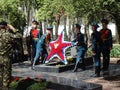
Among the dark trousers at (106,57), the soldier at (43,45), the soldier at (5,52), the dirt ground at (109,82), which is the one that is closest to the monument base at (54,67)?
the soldier at (43,45)

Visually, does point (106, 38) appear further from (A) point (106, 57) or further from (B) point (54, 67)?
(B) point (54, 67)

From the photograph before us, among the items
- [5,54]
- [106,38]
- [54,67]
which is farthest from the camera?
[54,67]

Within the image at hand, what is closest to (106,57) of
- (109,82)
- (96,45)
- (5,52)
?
(96,45)

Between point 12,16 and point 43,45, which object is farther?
point 12,16

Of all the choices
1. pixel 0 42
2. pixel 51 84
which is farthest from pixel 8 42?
pixel 51 84

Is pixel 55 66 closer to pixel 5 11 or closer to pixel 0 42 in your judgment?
pixel 0 42

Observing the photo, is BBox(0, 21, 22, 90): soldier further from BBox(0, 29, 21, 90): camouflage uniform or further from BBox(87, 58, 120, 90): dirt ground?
BBox(87, 58, 120, 90): dirt ground

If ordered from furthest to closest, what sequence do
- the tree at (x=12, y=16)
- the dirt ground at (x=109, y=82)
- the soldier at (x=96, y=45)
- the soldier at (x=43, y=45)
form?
1. the tree at (x=12, y=16)
2. the soldier at (x=43, y=45)
3. the soldier at (x=96, y=45)
4. the dirt ground at (x=109, y=82)

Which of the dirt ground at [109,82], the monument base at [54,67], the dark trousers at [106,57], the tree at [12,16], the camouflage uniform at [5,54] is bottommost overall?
the dirt ground at [109,82]

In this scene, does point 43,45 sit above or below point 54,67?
above

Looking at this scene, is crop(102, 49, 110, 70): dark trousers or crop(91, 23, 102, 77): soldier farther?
crop(102, 49, 110, 70): dark trousers

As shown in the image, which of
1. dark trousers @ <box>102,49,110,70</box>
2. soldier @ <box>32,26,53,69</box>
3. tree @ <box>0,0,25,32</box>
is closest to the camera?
dark trousers @ <box>102,49,110,70</box>

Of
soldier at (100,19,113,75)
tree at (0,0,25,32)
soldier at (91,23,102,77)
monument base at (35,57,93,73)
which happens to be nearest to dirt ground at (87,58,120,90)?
soldier at (91,23,102,77)

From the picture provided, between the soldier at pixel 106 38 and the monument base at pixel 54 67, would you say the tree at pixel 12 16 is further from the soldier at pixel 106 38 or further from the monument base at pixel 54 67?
the soldier at pixel 106 38
